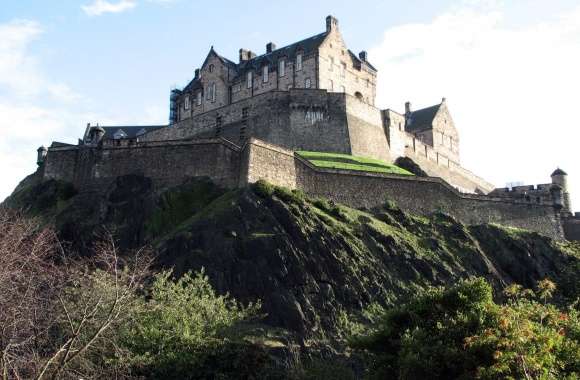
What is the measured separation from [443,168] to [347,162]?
65.7 ft

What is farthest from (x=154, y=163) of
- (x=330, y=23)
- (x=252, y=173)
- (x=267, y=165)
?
(x=330, y=23)

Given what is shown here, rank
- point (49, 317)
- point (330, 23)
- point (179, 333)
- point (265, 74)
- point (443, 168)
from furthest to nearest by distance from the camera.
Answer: point (443, 168), point (330, 23), point (265, 74), point (179, 333), point (49, 317)

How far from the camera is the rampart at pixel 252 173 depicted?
46875mm

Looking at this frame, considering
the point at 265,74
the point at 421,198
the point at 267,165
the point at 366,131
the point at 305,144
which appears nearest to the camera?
the point at 267,165

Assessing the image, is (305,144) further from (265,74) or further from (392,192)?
(265,74)

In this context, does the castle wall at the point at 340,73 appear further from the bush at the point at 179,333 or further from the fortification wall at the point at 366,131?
the bush at the point at 179,333

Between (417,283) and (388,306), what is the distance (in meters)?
3.83

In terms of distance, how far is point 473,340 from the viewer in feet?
76.3

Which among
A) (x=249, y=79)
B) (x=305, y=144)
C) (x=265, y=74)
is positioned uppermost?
(x=265, y=74)

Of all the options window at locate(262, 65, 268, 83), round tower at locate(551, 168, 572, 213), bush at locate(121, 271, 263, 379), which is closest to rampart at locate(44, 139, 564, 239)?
bush at locate(121, 271, 263, 379)

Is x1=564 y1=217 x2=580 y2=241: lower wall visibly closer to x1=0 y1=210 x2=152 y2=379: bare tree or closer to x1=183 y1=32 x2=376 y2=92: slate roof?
x1=183 y1=32 x2=376 y2=92: slate roof

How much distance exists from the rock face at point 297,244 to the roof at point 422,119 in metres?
25.6

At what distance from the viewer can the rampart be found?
46875 mm

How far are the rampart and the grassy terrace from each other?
6.31 ft
